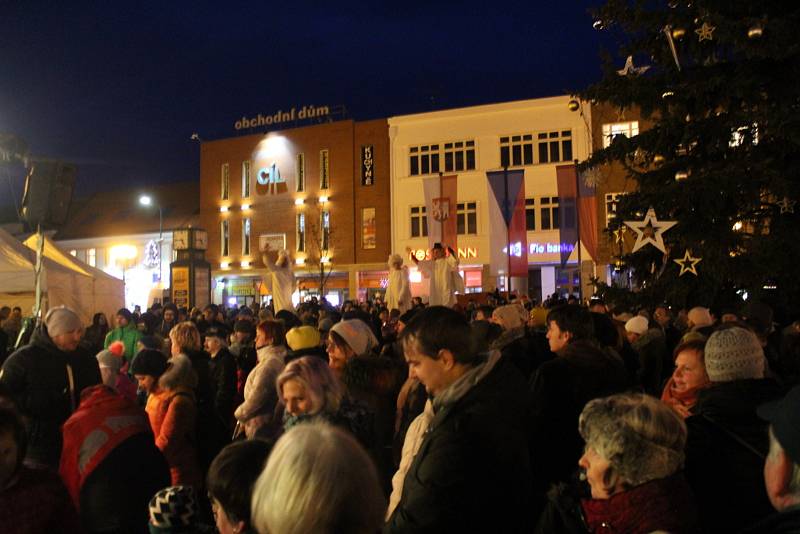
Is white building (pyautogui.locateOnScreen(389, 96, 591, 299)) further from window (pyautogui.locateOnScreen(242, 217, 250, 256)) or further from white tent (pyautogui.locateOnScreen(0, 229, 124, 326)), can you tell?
white tent (pyautogui.locateOnScreen(0, 229, 124, 326))

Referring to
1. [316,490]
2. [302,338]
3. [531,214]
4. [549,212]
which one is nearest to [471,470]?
[316,490]

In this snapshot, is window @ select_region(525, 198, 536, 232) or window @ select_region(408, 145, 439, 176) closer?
window @ select_region(525, 198, 536, 232)

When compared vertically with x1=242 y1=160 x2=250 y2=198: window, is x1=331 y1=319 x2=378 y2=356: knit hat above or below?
below

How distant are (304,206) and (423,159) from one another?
7825mm

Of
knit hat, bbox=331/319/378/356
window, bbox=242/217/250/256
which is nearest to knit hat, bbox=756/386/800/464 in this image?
knit hat, bbox=331/319/378/356

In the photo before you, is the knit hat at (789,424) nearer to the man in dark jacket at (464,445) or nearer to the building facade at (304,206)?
the man in dark jacket at (464,445)

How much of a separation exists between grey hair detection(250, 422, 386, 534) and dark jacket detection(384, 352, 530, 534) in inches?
25.1

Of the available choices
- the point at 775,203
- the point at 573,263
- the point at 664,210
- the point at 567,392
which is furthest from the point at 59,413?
the point at 573,263

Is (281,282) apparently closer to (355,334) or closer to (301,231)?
(355,334)

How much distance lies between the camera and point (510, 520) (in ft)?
8.64

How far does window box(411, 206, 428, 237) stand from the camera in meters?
37.8

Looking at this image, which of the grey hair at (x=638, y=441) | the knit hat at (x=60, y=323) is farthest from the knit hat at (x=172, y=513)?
the knit hat at (x=60, y=323)

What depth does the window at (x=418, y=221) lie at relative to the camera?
37.8 metres

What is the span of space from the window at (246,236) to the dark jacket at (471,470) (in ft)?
134
